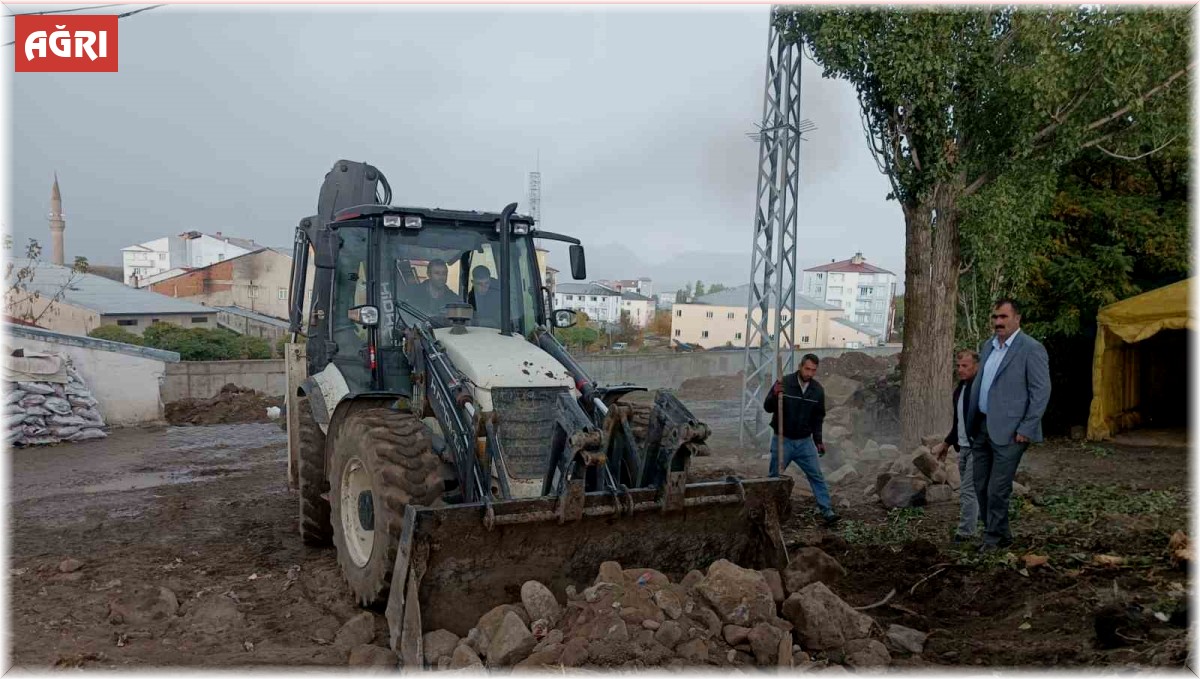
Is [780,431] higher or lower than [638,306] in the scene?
lower

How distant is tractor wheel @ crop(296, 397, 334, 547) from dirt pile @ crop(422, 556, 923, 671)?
2.88m

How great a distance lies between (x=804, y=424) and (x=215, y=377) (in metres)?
16.0

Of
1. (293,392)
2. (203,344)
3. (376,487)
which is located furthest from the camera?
(203,344)

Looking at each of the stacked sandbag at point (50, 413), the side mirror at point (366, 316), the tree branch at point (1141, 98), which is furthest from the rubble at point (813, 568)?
the stacked sandbag at point (50, 413)

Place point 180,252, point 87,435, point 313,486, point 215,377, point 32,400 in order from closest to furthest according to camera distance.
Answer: point 313,486 → point 32,400 → point 87,435 → point 215,377 → point 180,252

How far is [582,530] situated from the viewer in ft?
16.4

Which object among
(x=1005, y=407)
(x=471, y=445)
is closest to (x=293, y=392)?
(x=471, y=445)

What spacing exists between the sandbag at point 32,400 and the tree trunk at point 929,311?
12862 mm

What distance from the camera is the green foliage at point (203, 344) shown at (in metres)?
24.2

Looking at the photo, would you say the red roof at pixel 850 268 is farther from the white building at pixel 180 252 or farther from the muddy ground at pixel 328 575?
the muddy ground at pixel 328 575

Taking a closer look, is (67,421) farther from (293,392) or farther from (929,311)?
(929,311)

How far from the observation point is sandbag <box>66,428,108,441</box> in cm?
1377

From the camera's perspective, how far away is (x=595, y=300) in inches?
2918

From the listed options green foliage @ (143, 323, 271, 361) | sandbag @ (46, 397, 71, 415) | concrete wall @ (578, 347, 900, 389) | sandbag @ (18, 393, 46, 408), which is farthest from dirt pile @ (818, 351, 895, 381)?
sandbag @ (18, 393, 46, 408)
